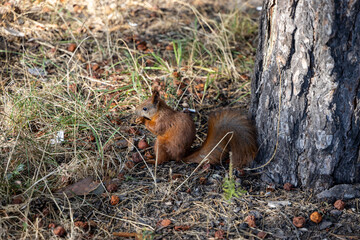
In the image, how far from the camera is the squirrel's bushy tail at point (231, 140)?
2.78 metres

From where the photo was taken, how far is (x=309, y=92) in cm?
244

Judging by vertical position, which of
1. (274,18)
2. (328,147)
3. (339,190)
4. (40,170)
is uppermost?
(274,18)

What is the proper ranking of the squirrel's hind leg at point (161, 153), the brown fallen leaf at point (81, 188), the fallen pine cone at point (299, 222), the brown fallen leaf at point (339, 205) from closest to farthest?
1. the fallen pine cone at point (299, 222)
2. the brown fallen leaf at point (339, 205)
3. the brown fallen leaf at point (81, 188)
4. the squirrel's hind leg at point (161, 153)

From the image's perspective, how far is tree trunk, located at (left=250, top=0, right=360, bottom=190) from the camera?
2.26 meters

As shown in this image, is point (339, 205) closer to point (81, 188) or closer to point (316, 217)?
point (316, 217)

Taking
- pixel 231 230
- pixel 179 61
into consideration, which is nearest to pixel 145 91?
pixel 179 61

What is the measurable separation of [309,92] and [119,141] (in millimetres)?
1495

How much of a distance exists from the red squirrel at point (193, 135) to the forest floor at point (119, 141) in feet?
0.33

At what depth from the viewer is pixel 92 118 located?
10.6 feet

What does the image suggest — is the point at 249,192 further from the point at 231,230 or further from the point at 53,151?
the point at 53,151

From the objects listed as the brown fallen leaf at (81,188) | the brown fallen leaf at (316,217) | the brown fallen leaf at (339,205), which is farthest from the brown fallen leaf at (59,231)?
the brown fallen leaf at (339,205)

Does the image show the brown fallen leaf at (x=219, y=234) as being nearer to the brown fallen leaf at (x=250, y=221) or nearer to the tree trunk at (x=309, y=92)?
the brown fallen leaf at (x=250, y=221)

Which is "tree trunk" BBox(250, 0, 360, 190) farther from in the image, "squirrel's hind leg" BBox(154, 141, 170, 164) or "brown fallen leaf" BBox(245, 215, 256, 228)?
"squirrel's hind leg" BBox(154, 141, 170, 164)

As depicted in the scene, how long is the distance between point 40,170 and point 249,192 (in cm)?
138
